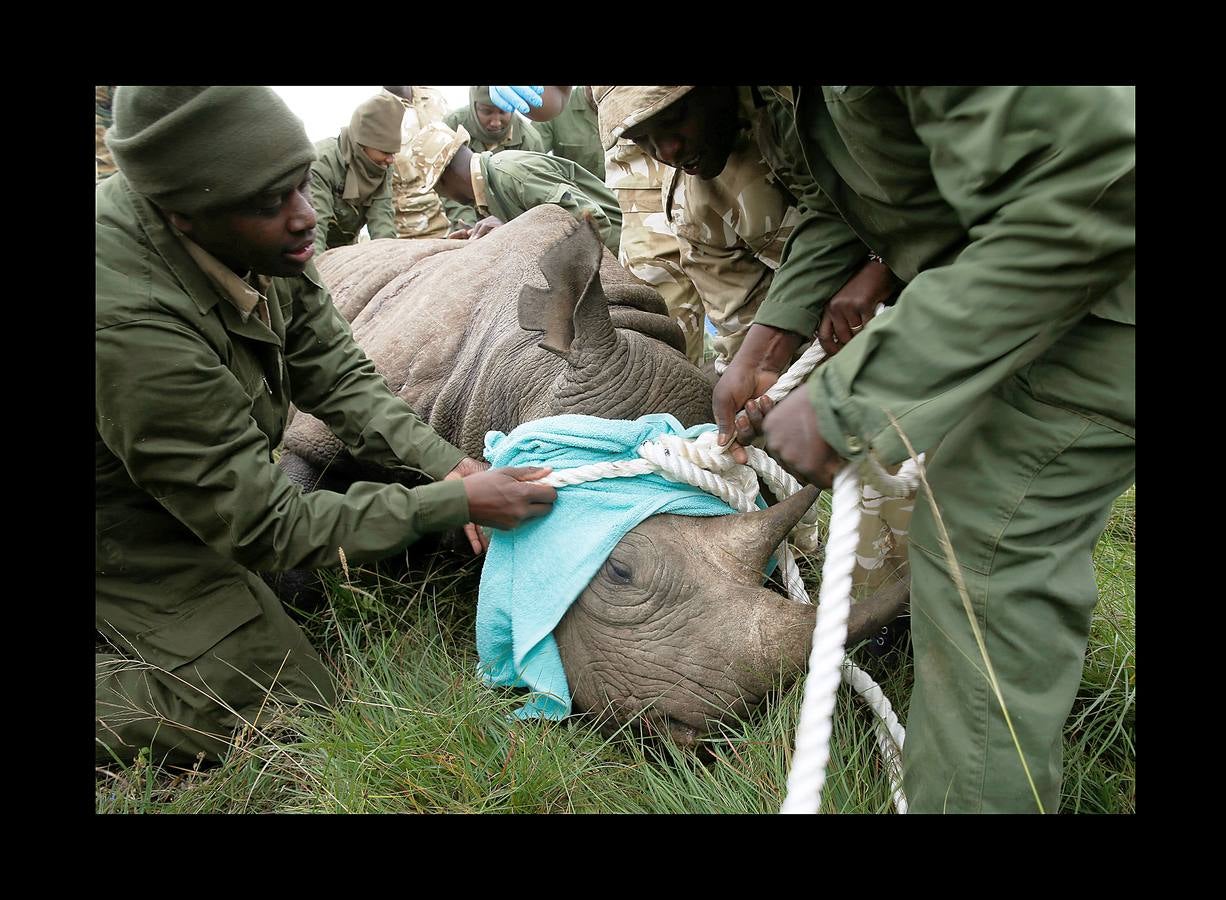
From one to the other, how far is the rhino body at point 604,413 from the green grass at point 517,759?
5.3 inches

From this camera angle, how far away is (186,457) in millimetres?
2877

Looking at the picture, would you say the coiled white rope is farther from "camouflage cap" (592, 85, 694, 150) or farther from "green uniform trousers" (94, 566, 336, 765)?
"green uniform trousers" (94, 566, 336, 765)

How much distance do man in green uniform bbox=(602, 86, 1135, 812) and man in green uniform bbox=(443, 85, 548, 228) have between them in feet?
26.1

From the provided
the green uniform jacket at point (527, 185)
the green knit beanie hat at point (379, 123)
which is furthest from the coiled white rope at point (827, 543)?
the green knit beanie hat at point (379, 123)

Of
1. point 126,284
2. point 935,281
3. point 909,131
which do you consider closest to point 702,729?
point 935,281

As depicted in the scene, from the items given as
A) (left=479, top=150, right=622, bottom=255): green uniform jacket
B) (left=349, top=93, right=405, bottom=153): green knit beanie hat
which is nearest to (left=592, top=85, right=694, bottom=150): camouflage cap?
(left=479, top=150, right=622, bottom=255): green uniform jacket

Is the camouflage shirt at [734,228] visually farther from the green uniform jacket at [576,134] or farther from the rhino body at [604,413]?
the green uniform jacket at [576,134]

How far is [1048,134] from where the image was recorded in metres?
1.72

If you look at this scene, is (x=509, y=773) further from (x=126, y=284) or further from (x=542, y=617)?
(x=126, y=284)

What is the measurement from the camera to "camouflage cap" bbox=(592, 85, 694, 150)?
9.56 feet

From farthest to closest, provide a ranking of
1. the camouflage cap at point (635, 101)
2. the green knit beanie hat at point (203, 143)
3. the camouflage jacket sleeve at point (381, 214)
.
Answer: the camouflage jacket sleeve at point (381, 214)
the camouflage cap at point (635, 101)
the green knit beanie hat at point (203, 143)

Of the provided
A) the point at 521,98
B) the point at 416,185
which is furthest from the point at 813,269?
the point at 416,185

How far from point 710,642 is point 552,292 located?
1315 mm

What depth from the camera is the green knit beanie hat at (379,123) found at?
883cm
